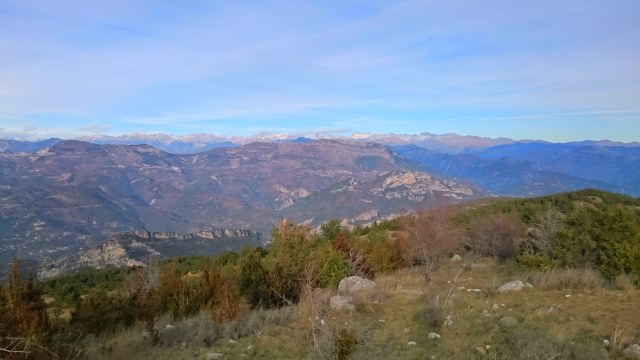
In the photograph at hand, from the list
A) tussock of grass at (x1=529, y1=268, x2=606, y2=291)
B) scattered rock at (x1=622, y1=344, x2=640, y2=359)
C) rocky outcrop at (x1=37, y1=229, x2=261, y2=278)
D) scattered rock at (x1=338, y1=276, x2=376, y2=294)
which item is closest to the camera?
scattered rock at (x1=622, y1=344, x2=640, y2=359)

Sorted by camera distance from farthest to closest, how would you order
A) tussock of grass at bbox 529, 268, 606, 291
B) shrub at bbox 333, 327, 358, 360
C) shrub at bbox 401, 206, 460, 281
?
shrub at bbox 401, 206, 460, 281, tussock of grass at bbox 529, 268, 606, 291, shrub at bbox 333, 327, 358, 360

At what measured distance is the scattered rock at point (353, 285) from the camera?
1392 centimetres

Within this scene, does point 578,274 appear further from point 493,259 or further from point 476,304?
point 493,259

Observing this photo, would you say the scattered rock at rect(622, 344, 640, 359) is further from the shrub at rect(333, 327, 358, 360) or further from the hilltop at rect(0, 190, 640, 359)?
the shrub at rect(333, 327, 358, 360)

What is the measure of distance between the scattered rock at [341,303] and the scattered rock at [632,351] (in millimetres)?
5863

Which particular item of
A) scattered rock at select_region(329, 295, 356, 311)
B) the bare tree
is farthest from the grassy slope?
Result: the bare tree

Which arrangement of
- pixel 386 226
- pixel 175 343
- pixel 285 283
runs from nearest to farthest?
pixel 175 343 → pixel 285 283 → pixel 386 226

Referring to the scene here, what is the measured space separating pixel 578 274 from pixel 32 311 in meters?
13.8

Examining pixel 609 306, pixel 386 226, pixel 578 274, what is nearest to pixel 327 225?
pixel 386 226

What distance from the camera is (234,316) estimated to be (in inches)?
408

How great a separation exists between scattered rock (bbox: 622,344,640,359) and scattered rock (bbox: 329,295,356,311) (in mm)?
5863

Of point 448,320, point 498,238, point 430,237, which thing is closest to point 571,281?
point 448,320

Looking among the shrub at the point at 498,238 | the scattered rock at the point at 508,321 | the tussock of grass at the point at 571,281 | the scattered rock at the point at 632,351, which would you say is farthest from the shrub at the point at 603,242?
the scattered rock at the point at 632,351

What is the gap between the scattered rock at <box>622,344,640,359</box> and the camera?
649cm
